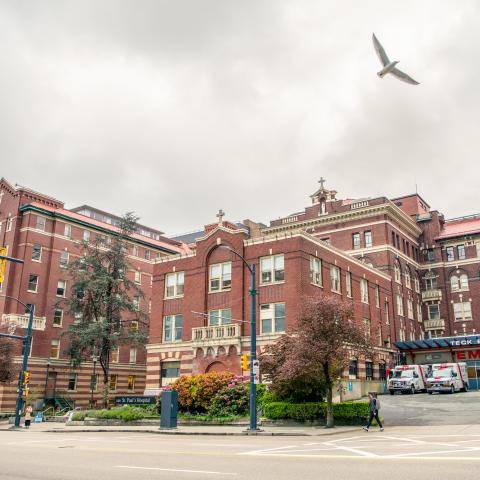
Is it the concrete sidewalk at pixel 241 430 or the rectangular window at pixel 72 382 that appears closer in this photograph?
the concrete sidewalk at pixel 241 430

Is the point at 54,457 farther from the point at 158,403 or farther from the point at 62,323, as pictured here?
the point at 62,323

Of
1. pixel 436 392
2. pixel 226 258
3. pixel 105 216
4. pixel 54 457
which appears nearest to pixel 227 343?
pixel 226 258

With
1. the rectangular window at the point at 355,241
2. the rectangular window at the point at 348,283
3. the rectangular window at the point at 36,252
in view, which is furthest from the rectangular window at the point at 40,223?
the rectangular window at the point at 355,241

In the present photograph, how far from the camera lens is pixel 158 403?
1281 inches

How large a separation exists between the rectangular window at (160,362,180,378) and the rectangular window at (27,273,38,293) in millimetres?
18527

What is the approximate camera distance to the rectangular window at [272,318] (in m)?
37.4

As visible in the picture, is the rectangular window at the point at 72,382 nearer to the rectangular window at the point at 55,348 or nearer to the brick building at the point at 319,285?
the rectangular window at the point at 55,348

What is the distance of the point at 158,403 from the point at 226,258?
1334 cm

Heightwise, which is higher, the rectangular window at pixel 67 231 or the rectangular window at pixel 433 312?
the rectangular window at pixel 67 231

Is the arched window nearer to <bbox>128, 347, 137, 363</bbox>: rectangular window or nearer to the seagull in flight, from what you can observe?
<bbox>128, 347, 137, 363</bbox>: rectangular window

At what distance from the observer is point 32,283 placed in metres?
53.3

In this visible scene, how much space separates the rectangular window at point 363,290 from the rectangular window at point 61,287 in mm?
31066

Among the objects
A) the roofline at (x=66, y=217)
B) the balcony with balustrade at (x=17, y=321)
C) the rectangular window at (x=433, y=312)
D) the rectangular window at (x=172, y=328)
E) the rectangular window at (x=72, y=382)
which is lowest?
the rectangular window at (x=72, y=382)

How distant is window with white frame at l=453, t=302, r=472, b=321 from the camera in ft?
212
